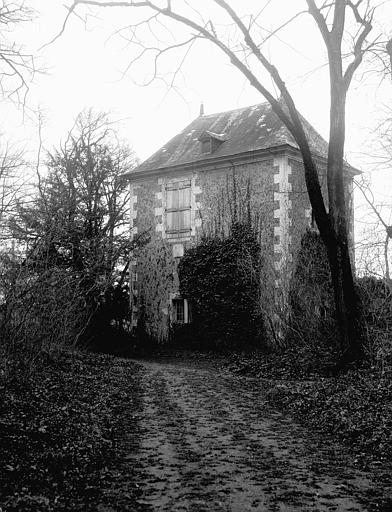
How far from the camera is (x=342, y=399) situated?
29.9 feet

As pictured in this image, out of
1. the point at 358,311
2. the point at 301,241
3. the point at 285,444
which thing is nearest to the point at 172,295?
the point at 301,241

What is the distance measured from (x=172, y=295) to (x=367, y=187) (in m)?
8.52

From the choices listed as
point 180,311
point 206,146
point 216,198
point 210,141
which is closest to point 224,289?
point 180,311

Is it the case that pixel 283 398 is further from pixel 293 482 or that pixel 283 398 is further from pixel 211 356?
pixel 211 356

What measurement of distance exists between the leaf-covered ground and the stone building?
29.4ft

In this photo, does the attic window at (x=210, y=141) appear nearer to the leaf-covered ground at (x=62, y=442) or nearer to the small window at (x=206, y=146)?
the small window at (x=206, y=146)

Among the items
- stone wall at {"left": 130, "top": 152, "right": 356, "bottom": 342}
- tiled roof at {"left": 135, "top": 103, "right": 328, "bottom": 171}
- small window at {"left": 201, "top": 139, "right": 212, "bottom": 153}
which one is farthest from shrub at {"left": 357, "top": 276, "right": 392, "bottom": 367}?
small window at {"left": 201, "top": 139, "right": 212, "bottom": 153}

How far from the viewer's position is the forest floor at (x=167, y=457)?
4.79 m

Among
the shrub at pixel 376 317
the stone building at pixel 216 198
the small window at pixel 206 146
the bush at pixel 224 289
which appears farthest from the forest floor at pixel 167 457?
the small window at pixel 206 146

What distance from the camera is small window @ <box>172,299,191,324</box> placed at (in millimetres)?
21266

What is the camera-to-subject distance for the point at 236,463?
6.06 metres

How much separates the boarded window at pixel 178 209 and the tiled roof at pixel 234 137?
0.88 metres

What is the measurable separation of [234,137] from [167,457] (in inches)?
673

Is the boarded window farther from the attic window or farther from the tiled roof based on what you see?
the attic window
